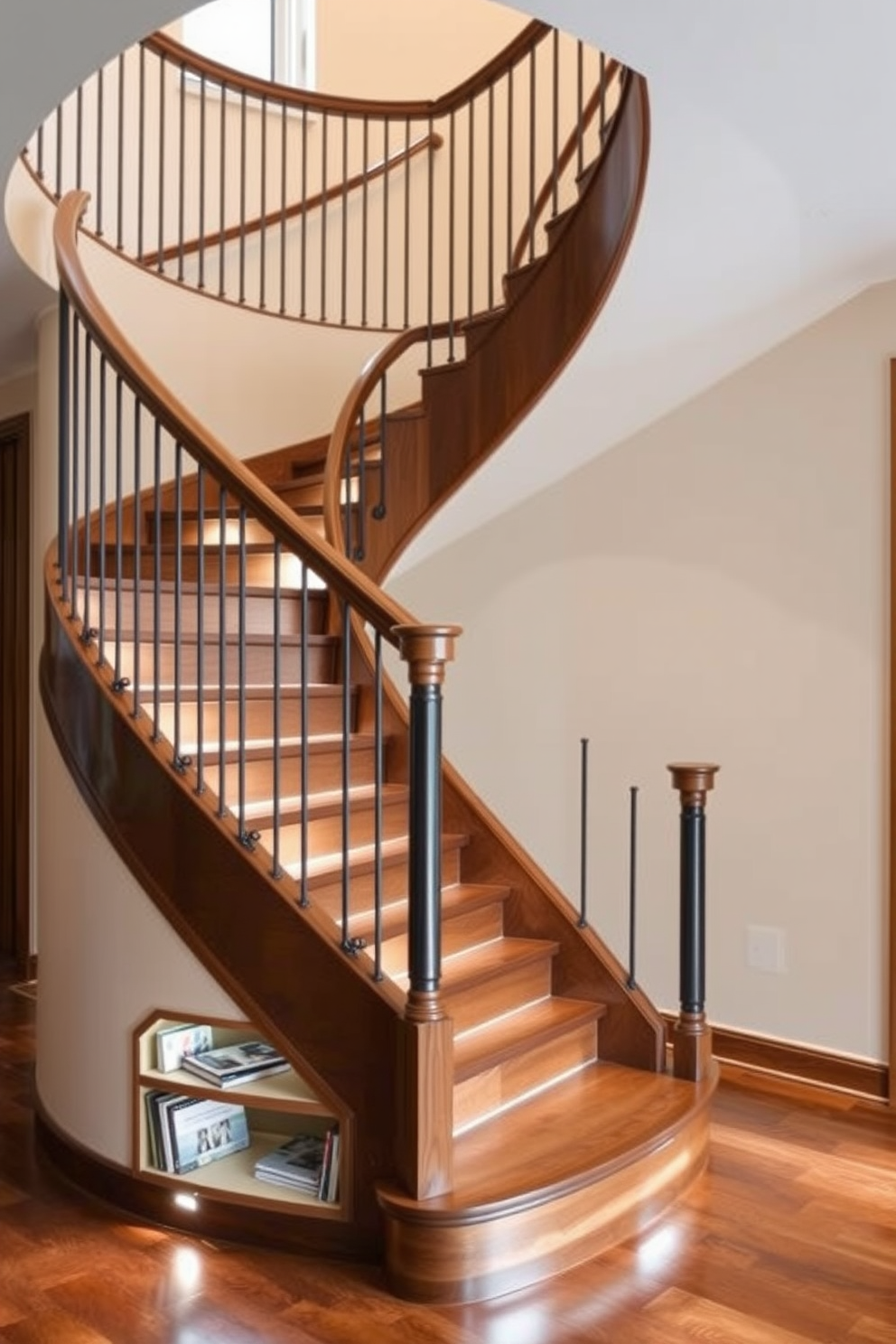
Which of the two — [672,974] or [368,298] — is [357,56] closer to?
[368,298]

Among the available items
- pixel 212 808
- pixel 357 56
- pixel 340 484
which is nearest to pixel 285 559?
pixel 340 484

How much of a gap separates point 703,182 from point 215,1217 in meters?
2.64

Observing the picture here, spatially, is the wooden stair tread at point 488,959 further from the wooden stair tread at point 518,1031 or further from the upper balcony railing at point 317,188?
the upper balcony railing at point 317,188

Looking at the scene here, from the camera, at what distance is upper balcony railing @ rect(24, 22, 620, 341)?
175 inches

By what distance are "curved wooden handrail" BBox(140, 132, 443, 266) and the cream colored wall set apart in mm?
1584

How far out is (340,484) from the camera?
12.3 ft

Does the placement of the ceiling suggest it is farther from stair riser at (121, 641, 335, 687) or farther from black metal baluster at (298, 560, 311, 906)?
black metal baluster at (298, 560, 311, 906)

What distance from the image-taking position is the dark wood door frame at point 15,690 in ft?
15.9

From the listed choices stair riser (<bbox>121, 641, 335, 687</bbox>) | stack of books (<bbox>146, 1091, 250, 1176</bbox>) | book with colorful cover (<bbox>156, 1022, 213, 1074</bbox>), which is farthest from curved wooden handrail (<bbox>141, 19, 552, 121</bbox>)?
stack of books (<bbox>146, 1091, 250, 1176</bbox>)

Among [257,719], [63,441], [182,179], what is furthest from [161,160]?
[257,719]

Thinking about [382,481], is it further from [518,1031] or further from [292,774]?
[518,1031]

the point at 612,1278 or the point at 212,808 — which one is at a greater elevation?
the point at 212,808

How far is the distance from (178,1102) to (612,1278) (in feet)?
3.44

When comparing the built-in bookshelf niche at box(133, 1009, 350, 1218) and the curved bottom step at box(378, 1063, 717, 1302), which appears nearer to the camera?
the curved bottom step at box(378, 1063, 717, 1302)
